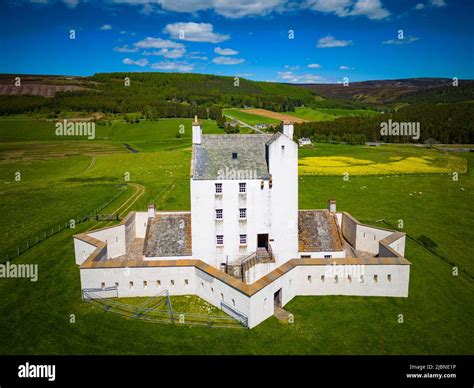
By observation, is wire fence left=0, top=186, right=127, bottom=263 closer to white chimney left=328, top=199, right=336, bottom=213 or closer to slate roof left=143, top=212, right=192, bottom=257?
slate roof left=143, top=212, right=192, bottom=257

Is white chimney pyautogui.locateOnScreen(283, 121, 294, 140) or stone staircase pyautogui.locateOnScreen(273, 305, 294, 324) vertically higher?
white chimney pyautogui.locateOnScreen(283, 121, 294, 140)

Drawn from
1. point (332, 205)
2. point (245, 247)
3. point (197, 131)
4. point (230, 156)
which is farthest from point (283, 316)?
point (197, 131)

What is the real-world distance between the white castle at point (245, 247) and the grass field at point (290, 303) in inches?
68.4

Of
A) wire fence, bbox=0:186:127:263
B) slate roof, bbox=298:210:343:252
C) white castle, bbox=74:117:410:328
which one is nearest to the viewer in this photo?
white castle, bbox=74:117:410:328

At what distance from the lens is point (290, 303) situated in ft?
99.8

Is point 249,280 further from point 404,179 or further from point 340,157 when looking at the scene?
point 340,157

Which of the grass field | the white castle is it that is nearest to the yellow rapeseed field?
the grass field

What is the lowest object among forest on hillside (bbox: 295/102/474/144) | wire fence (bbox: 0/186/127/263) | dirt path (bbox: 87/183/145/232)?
wire fence (bbox: 0/186/127/263)

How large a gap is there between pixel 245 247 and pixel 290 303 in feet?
21.1

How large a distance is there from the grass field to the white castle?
1737 mm

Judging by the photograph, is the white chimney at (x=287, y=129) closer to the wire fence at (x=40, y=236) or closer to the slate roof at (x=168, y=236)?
the slate roof at (x=168, y=236)

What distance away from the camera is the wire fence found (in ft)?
134

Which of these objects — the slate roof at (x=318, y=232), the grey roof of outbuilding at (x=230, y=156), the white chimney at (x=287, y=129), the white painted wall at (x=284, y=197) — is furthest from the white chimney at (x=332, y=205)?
the grey roof of outbuilding at (x=230, y=156)
